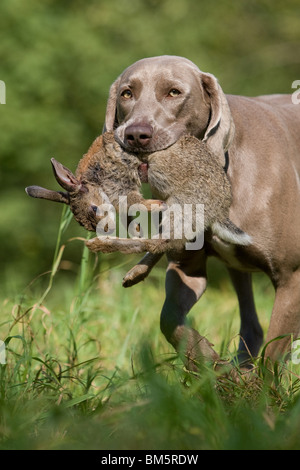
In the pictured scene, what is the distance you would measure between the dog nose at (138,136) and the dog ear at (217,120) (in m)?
0.35

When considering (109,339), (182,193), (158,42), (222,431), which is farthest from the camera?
(158,42)

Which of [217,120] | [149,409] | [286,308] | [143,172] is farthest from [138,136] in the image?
[149,409]

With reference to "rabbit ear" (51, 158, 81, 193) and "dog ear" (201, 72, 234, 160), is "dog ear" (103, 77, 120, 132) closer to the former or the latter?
"dog ear" (201, 72, 234, 160)

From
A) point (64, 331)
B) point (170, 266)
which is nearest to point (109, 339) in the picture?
point (64, 331)

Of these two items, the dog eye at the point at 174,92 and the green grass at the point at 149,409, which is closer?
the green grass at the point at 149,409

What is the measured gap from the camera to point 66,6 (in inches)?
593

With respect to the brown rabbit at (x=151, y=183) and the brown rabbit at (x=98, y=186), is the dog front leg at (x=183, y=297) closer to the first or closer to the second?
the brown rabbit at (x=151, y=183)

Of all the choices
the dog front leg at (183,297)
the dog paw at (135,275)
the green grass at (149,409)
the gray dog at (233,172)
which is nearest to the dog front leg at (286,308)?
the gray dog at (233,172)

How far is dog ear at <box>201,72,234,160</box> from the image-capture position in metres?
3.46

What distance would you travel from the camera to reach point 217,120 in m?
3.52

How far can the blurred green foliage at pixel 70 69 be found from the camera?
13.0m

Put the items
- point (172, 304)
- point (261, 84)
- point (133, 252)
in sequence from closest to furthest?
1. point (133, 252)
2. point (172, 304)
3. point (261, 84)
